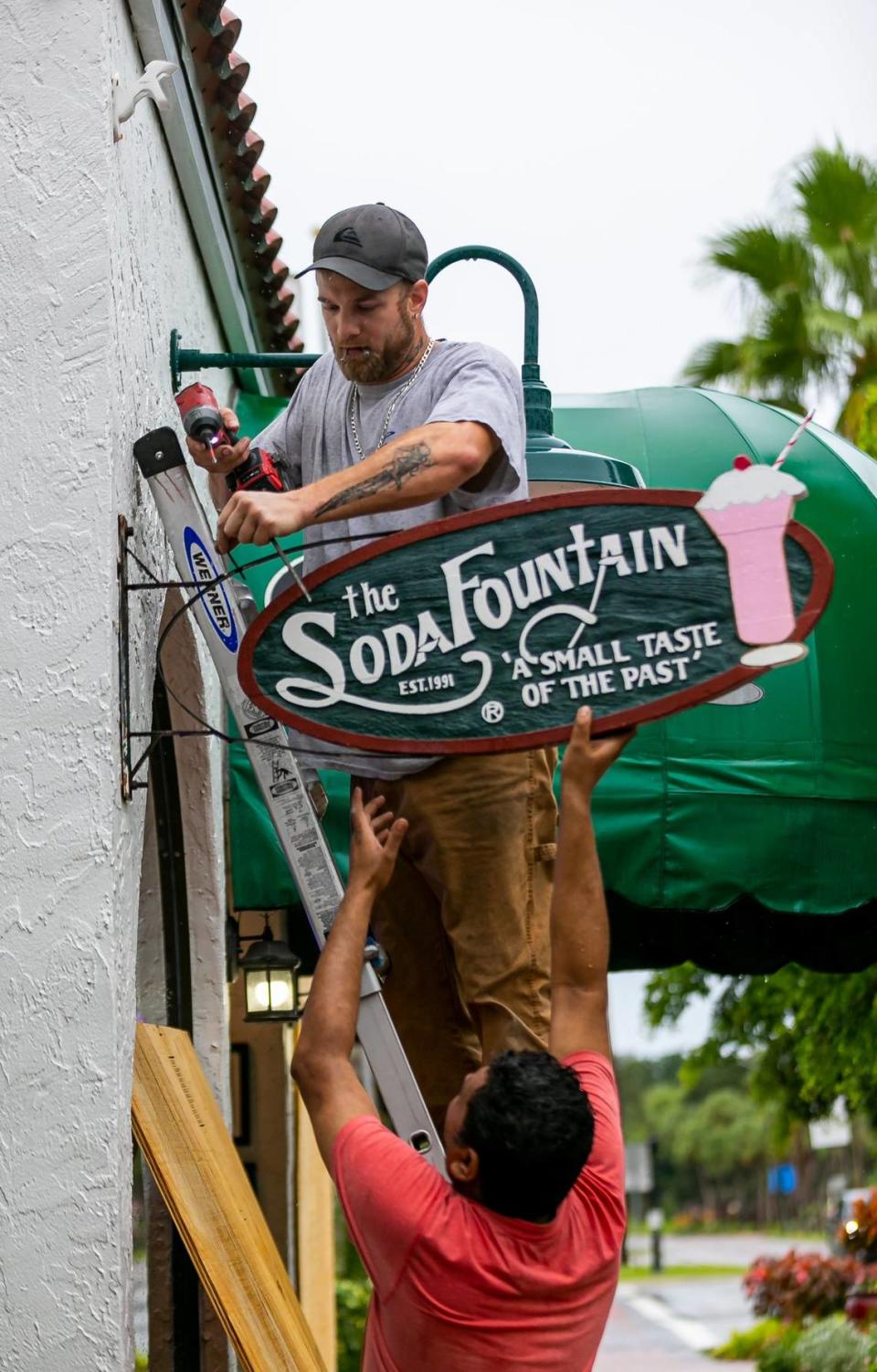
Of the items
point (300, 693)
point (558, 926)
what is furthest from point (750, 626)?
point (300, 693)

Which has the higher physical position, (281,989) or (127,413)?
(127,413)

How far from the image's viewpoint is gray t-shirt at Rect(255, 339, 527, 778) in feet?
10.8

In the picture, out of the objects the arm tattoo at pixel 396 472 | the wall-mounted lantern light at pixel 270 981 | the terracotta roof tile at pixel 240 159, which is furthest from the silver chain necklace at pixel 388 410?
the wall-mounted lantern light at pixel 270 981

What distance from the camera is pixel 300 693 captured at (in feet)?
10.2

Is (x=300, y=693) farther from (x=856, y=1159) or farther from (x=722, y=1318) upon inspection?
(x=856, y=1159)

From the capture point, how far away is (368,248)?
3271 mm

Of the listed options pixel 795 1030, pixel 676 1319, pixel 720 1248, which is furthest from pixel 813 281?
pixel 720 1248

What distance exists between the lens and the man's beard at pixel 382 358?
11.2 feet

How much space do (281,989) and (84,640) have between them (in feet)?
12.6

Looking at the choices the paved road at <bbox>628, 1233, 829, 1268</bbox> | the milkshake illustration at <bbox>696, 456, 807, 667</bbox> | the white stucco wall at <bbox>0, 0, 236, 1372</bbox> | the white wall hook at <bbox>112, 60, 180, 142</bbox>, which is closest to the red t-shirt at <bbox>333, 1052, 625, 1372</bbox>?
the white stucco wall at <bbox>0, 0, 236, 1372</bbox>

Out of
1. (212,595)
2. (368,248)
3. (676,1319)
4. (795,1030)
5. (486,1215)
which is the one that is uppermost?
(368,248)

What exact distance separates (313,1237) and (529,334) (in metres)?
7.63

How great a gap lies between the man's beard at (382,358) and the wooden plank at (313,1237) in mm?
6550

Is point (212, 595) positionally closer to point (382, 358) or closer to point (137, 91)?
point (382, 358)
